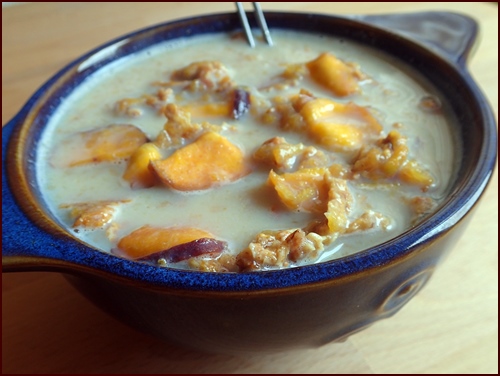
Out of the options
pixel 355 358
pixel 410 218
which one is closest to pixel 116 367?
pixel 355 358

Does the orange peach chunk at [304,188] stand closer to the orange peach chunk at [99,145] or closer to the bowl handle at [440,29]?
the orange peach chunk at [99,145]

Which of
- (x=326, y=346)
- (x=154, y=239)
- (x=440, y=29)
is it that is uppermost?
(x=440, y=29)

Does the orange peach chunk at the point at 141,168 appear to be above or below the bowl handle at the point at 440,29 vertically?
below

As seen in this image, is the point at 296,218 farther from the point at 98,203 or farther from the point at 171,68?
the point at 171,68

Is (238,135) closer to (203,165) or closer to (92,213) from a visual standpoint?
(203,165)

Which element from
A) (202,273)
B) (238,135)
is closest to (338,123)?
(238,135)

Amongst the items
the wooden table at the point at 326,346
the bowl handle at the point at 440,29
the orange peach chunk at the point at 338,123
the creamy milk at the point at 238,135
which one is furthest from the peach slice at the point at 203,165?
the bowl handle at the point at 440,29

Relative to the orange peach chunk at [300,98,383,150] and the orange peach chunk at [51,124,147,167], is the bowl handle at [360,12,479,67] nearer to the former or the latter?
the orange peach chunk at [300,98,383,150]
